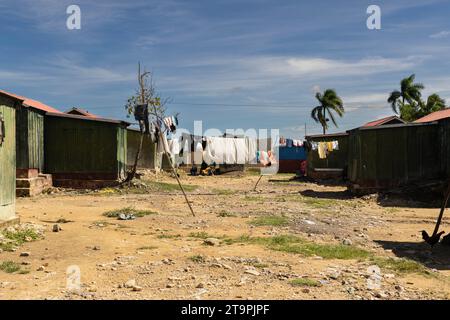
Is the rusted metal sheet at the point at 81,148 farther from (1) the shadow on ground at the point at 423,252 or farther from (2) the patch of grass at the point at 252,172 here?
(2) the patch of grass at the point at 252,172

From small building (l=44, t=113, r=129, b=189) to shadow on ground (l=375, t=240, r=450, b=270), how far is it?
13.5 meters

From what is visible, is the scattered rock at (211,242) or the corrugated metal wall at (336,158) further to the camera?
the corrugated metal wall at (336,158)

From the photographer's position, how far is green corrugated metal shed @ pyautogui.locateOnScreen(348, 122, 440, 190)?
16.4m

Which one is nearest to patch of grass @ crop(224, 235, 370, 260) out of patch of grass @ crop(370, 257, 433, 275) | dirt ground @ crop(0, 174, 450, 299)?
dirt ground @ crop(0, 174, 450, 299)

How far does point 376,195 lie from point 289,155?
22.0m

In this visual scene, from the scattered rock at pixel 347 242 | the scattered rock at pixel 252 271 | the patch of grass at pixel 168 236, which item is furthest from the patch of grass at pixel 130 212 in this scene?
the scattered rock at pixel 252 271

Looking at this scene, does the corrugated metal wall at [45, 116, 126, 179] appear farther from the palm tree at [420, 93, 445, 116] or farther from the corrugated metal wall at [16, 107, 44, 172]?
the palm tree at [420, 93, 445, 116]

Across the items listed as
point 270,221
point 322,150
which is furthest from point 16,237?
point 322,150

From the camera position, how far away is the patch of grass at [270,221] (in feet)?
33.8

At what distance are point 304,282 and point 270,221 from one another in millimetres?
5040

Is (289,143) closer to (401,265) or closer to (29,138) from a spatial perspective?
(29,138)

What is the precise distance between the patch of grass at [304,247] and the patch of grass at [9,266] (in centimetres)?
352

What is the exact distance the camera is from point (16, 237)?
8016 millimetres

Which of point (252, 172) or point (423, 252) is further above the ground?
point (252, 172)
